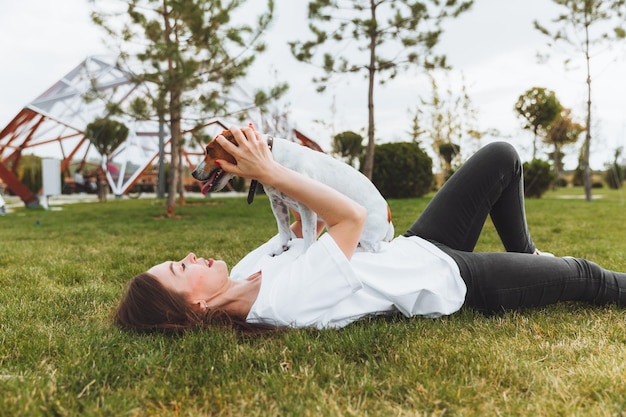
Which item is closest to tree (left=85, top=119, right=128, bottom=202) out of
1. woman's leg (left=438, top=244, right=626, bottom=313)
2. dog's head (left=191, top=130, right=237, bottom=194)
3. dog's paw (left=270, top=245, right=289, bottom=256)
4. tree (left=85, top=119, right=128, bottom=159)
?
tree (left=85, top=119, right=128, bottom=159)

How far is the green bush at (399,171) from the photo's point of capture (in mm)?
14422

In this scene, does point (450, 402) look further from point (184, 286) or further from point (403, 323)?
point (184, 286)

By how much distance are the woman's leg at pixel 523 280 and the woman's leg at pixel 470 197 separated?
161 millimetres

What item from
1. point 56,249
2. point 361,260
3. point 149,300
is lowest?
point 56,249

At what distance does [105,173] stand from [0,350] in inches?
723

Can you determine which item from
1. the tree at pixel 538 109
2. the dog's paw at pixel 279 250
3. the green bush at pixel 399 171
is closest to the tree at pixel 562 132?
the tree at pixel 538 109

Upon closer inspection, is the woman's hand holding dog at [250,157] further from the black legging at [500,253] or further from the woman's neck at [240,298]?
the black legging at [500,253]

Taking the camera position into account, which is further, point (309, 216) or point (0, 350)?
point (309, 216)

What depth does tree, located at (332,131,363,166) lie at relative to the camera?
21125mm

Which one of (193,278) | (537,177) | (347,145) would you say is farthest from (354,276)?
(347,145)

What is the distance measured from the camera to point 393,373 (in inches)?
65.3

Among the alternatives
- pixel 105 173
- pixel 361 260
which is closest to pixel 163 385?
pixel 361 260

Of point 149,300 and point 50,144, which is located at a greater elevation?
point 50,144

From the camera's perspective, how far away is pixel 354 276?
6.05 ft
